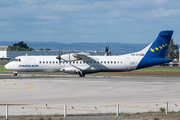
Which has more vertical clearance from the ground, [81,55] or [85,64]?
[81,55]

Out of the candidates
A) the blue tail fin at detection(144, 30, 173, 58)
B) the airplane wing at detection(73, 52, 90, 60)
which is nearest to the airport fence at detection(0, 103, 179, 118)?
the airplane wing at detection(73, 52, 90, 60)

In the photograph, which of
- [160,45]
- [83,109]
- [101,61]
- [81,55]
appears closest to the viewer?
[83,109]

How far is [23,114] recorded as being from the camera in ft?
57.3

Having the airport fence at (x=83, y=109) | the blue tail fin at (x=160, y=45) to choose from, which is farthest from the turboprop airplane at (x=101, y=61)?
the airport fence at (x=83, y=109)

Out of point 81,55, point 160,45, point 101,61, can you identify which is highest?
point 160,45

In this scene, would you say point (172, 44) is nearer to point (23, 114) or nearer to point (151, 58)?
point (151, 58)

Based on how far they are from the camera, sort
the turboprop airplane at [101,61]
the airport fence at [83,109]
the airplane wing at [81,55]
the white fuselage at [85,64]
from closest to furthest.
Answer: the airport fence at [83,109] → the airplane wing at [81,55] → the turboprop airplane at [101,61] → the white fuselage at [85,64]

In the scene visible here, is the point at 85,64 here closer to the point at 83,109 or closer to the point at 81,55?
the point at 81,55

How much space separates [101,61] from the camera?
166ft

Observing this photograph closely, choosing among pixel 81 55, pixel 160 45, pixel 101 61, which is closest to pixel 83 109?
pixel 81 55

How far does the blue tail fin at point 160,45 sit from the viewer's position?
49562 millimetres

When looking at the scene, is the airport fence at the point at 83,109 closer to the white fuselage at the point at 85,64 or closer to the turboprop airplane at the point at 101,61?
the turboprop airplane at the point at 101,61

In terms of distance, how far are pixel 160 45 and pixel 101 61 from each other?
11.5 metres

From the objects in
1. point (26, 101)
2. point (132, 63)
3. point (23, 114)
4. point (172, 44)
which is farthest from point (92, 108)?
point (172, 44)
